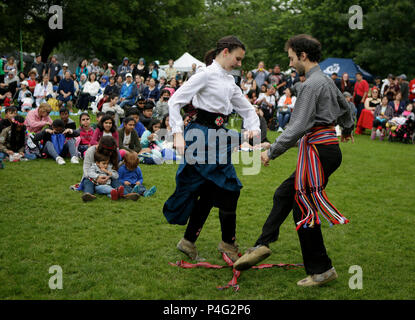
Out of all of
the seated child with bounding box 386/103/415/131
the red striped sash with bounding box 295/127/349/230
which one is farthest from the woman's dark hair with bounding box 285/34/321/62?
the seated child with bounding box 386/103/415/131

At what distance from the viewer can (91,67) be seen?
20766 millimetres

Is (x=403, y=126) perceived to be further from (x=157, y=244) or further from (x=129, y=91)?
(x=157, y=244)

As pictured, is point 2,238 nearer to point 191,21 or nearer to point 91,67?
point 91,67

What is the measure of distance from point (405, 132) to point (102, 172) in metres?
11.2

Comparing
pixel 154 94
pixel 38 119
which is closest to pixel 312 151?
pixel 38 119

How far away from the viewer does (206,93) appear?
13.2ft

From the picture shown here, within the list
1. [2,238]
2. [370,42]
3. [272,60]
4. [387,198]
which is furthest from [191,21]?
[2,238]

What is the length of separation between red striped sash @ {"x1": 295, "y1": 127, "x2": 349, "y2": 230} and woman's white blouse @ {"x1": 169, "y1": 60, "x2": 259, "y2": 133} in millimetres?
824

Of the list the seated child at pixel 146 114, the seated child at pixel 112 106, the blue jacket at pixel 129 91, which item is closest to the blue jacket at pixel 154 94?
the blue jacket at pixel 129 91

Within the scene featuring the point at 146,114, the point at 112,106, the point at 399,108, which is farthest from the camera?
the point at 399,108

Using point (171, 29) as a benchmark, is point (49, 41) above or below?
below

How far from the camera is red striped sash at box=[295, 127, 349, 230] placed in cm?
380

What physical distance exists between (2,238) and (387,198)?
5739 millimetres

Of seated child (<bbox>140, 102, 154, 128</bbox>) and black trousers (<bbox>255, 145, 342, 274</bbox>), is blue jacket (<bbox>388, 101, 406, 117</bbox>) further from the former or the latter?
black trousers (<bbox>255, 145, 342, 274</bbox>)
